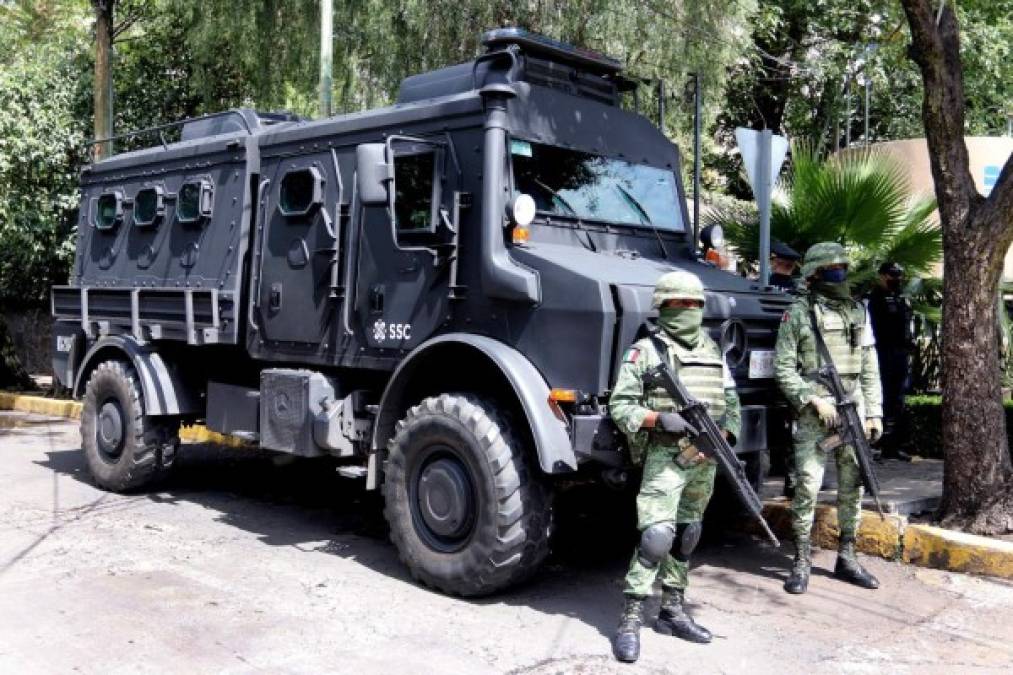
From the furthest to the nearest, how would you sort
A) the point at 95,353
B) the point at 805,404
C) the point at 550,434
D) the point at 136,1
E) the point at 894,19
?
the point at 136,1 → the point at 894,19 → the point at 95,353 → the point at 805,404 → the point at 550,434

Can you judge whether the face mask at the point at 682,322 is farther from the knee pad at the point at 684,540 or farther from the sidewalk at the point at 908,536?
the sidewalk at the point at 908,536

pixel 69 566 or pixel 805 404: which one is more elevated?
pixel 805 404

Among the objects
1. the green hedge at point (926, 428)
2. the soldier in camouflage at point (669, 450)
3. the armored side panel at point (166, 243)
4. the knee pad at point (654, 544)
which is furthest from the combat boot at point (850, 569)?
the armored side panel at point (166, 243)

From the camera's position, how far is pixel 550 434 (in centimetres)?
522

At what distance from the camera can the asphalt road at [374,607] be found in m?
4.72

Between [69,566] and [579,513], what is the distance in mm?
3529

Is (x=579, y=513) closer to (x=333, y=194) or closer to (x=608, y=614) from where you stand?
(x=608, y=614)

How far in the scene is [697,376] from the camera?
5.05m

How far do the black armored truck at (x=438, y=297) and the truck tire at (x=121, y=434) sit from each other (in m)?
0.02

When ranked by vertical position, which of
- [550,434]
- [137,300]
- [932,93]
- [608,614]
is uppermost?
[932,93]

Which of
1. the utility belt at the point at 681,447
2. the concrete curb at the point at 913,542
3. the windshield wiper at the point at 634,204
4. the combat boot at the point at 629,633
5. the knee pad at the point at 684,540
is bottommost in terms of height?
the combat boot at the point at 629,633

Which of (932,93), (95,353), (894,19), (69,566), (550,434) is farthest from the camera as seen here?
(894,19)

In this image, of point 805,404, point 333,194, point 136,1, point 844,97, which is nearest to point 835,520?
point 805,404

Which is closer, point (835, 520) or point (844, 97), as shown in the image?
point (835, 520)
